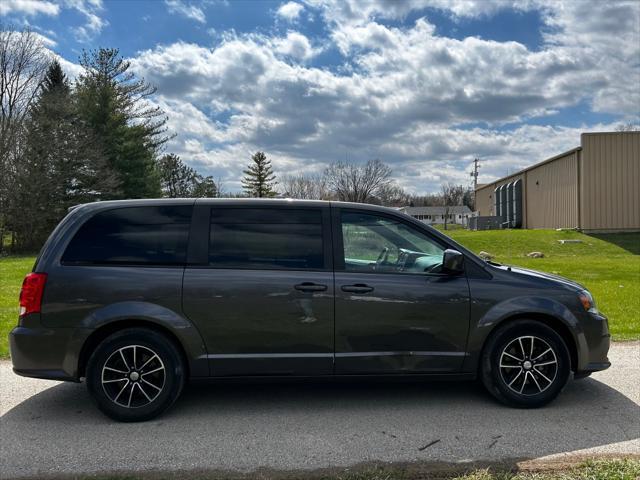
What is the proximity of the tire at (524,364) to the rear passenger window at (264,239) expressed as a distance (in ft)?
5.79

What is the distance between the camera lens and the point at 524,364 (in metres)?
4.40

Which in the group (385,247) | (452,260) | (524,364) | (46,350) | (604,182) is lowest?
(524,364)

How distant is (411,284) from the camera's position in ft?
14.1

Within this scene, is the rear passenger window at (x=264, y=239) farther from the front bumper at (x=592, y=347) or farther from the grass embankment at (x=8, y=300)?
the grass embankment at (x=8, y=300)

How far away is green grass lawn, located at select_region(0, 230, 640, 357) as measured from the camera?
8.79m

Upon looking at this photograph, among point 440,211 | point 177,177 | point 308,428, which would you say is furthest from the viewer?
point 440,211

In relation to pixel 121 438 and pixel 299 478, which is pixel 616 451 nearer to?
pixel 299 478

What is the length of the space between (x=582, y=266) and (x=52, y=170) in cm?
2887

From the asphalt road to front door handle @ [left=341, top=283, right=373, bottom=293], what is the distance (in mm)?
1071

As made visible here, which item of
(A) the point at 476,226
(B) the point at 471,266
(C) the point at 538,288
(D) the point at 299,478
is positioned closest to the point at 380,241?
(B) the point at 471,266

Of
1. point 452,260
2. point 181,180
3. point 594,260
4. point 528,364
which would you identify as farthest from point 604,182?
point 181,180

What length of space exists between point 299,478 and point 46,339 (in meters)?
2.39

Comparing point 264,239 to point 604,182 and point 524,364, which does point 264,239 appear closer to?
point 524,364

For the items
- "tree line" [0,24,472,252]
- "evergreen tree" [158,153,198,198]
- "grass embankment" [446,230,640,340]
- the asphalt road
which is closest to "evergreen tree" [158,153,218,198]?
"evergreen tree" [158,153,198,198]
